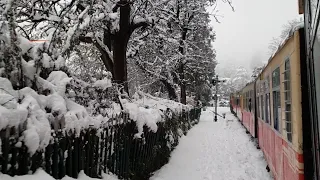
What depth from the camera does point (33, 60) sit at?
374 cm

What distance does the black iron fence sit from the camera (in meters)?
2.71

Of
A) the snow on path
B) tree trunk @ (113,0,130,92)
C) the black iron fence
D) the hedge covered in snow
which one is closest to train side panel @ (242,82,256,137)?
the snow on path

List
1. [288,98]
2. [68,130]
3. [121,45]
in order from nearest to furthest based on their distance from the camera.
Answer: [68,130] < [288,98] < [121,45]

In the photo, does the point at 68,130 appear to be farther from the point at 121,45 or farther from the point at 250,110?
the point at 250,110

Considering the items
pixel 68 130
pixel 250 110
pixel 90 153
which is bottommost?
pixel 90 153

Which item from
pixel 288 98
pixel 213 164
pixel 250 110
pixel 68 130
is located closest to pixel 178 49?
pixel 250 110

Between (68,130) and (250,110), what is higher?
(250,110)

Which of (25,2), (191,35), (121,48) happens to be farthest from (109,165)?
(191,35)

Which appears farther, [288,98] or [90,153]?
[90,153]

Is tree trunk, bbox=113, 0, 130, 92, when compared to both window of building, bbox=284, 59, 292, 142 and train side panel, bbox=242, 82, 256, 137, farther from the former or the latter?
window of building, bbox=284, 59, 292, 142

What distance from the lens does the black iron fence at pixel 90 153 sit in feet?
8.87

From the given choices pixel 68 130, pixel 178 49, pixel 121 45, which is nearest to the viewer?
pixel 68 130

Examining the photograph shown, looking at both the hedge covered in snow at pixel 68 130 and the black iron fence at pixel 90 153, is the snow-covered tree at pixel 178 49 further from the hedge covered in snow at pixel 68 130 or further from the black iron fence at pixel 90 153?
the hedge covered in snow at pixel 68 130

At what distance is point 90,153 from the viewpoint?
13.7ft
